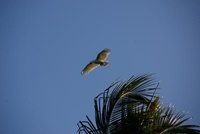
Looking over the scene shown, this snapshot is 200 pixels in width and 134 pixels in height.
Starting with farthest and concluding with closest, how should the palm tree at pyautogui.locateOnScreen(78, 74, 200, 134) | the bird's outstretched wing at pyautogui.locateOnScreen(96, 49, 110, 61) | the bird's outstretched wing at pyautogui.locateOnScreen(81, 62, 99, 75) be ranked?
1. the bird's outstretched wing at pyautogui.locateOnScreen(81, 62, 99, 75)
2. the bird's outstretched wing at pyautogui.locateOnScreen(96, 49, 110, 61)
3. the palm tree at pyautogui.locateOnScreen(78, 74, 200, 134)

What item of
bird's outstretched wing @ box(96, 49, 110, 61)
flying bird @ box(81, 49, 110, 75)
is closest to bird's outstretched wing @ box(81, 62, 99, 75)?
flying bird @ box(81, 49, 110, 75)

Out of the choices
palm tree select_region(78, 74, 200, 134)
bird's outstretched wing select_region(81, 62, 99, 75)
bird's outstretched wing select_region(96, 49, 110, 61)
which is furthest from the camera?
bird's outstretched wing select_region(81, 62, 99, 75)

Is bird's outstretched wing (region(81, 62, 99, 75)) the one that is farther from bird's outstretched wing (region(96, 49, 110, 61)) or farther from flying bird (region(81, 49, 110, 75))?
bird's outstretched wing (region(96, 49, 110, 61))

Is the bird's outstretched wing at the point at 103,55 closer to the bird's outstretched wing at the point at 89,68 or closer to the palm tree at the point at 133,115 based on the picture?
the bird's outstretched wing at the point at 89,68

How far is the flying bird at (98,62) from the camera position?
10.5 metres

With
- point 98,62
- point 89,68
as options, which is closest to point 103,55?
point 98,62

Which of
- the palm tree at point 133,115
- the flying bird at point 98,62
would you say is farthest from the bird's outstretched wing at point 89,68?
the palm tree at point 133,115

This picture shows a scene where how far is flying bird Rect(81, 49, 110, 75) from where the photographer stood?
10.5 metres

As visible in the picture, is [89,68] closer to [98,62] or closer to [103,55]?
[98,62]

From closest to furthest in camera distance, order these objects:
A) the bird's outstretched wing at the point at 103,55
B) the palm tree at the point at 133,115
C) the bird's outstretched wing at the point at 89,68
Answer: the palm tree at the point at 133,115
the bird's outstretched wing at the point at 103,55
the bird's outstretched wing at the point at 89,68

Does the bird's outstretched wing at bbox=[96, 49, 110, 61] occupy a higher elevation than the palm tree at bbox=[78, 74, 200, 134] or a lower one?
higher

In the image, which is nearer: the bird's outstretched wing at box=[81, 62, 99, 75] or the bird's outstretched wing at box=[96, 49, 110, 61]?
the bird's outstretched wing at box=[96, 49, 110, 61]

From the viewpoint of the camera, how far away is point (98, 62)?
10820 mm

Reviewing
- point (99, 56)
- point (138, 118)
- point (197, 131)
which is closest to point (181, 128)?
point (197, 131)
